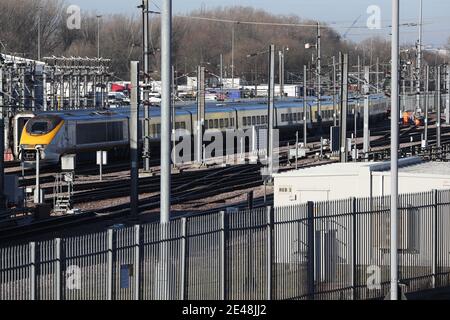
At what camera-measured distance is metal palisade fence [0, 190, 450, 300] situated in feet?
40.7

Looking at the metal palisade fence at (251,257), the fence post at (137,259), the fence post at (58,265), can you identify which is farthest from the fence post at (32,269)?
the fence post at (137,259)

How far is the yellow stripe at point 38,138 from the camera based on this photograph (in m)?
42.3

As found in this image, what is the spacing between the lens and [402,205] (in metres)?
17.8

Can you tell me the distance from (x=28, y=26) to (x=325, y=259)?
61.6 metres

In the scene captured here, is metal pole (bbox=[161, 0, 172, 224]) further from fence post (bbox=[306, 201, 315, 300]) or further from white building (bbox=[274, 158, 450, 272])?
fence post (bbox=[306, 201, 315, 300])

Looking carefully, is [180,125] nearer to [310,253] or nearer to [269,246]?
[310,253]

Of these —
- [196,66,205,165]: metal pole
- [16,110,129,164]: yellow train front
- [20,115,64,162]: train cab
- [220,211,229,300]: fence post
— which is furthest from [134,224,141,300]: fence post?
[196,66,205,165]: metal pole

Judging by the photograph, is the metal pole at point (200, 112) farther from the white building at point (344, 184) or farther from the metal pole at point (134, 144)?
the white building at point (344, 184)

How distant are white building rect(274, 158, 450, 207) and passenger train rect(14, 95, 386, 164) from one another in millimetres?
23404

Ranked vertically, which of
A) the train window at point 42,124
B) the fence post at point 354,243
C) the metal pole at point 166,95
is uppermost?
the metal pole at point 166,95

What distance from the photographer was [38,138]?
139 feet

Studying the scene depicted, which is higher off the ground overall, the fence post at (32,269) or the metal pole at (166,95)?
Answer: the metal pole at (166,95)

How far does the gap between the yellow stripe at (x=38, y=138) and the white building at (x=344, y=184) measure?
941 inches

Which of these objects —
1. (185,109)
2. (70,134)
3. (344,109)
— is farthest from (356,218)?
(185,109)
